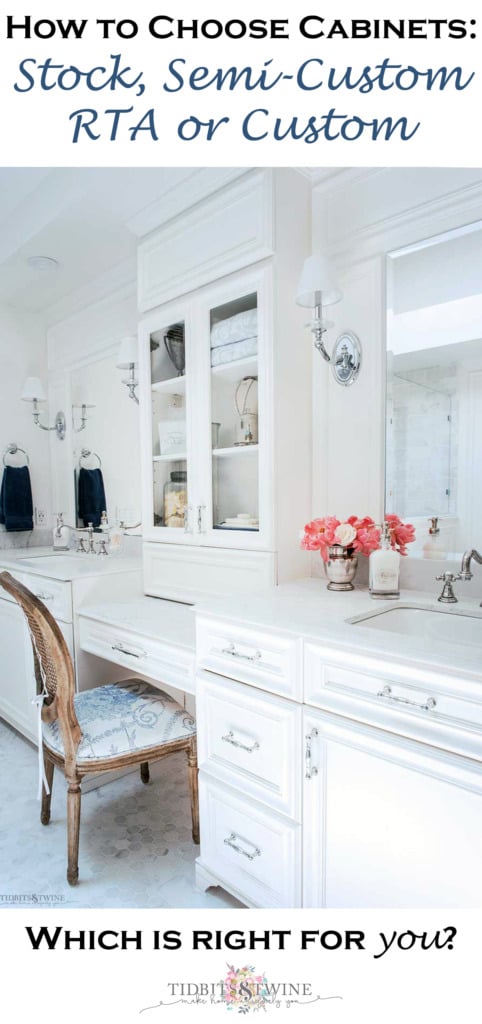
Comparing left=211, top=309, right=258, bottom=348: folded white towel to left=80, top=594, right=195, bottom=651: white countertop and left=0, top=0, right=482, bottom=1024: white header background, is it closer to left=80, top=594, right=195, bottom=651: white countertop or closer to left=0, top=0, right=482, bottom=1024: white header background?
left=0, top=0, right=482, bottom=1024: white header background

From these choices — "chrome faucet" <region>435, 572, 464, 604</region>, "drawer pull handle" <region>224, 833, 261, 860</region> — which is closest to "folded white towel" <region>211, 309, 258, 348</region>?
"chrome faucet" <region>435, 572, 464, 604</region>

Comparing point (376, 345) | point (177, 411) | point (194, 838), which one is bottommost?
point (194, 838)

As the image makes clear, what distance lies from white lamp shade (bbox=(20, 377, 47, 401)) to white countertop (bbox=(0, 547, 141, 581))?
0.93m

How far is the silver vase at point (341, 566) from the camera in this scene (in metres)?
1.63

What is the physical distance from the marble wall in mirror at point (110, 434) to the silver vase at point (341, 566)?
1.27m

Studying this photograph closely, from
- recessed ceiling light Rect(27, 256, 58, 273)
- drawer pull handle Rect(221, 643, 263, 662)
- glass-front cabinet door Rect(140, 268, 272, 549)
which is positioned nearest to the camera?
drawer pull handle Rect(221, 643, 263, 662)

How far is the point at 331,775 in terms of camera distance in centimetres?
116

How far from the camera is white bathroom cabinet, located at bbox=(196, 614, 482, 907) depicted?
0.98 metres
